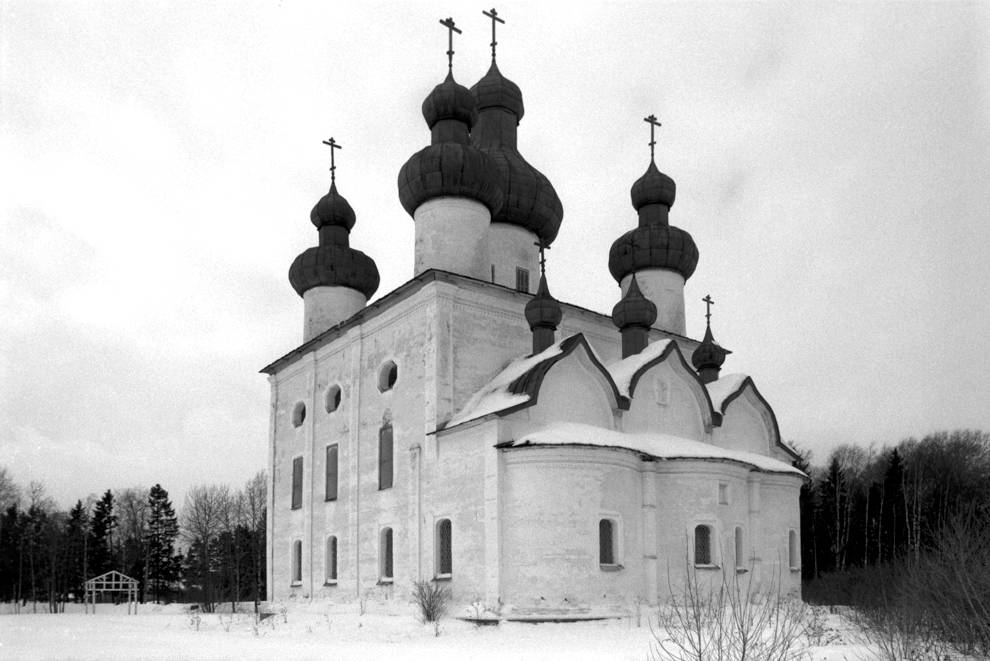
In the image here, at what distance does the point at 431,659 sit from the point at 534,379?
7.33 meters

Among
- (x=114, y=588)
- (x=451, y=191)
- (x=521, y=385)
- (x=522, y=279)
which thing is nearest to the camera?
(x=521, y=385)

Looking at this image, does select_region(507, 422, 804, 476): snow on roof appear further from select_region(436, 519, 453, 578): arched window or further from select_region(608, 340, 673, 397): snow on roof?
select_region(436, 519, 453, 578): arched window

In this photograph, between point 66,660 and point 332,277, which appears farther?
point 332,277

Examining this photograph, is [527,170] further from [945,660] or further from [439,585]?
[945,660]

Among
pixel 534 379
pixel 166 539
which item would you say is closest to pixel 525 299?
pixel 534 379

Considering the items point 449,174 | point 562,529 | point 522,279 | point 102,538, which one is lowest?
point 102,538

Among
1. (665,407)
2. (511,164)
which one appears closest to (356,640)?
(665,407)

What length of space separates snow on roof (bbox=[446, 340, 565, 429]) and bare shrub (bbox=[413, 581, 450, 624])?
10.6ft

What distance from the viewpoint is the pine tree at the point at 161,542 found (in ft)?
182

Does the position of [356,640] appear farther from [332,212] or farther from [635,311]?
[332,212]

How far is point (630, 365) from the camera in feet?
69.4

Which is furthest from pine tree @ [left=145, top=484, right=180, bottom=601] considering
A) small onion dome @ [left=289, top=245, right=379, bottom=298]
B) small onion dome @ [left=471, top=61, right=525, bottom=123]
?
small onion dome @ [left=471, top=61, right=525, bottom=123]

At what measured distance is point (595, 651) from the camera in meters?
13.8

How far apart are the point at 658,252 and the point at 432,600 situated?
12.1 meters
